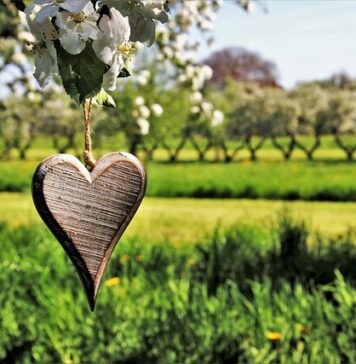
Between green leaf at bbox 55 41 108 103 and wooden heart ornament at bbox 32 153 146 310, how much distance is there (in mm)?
148

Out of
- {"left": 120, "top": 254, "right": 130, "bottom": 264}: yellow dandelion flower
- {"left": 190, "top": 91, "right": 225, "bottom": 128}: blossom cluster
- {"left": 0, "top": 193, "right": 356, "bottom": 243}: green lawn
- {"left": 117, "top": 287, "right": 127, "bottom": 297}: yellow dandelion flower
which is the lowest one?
{"left": 0, "top": 193, "right": 356, "bottom": 243}: green lawn

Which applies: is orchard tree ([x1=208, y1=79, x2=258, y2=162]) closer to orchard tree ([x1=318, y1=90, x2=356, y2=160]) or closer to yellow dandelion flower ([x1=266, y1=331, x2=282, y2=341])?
orchard tree ([x1=318, y1=90, x2=356, y2=160])

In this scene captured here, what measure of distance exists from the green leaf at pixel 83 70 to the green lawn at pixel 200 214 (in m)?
9.04

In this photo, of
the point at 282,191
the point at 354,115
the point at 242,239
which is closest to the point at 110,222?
the point at 242,239

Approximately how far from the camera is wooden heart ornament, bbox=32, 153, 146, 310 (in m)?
1.13

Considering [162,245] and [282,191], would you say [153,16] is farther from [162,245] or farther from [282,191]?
[282,191]

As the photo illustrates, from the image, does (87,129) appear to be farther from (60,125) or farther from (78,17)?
(60,125)

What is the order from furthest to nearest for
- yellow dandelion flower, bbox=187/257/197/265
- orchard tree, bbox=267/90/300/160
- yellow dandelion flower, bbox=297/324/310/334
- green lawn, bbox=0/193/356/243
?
orchard tree, bbox=267/90/300/160, green lawn, bbox=0/193/356/243, yellow dandelion flower, bbox=187/257/197/265, yellow dandelion flower, bbox=297/324/310/334

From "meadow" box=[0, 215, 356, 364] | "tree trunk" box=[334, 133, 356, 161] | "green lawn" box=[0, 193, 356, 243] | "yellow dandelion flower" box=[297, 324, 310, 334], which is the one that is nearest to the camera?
"meadow" box=[0, 215, 356, 364]

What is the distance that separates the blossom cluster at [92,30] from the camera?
0.98 meters

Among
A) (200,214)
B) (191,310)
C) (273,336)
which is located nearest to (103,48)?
(273,336)

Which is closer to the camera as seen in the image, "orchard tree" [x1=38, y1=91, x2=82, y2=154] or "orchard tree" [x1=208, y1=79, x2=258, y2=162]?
"orchard tree" [x1=38, y1=91, x2=82, y2=154]

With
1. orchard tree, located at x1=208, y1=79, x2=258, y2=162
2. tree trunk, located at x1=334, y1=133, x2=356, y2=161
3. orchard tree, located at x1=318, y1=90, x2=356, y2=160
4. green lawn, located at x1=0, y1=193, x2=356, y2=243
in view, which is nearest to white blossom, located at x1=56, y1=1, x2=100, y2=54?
green lawn, located at x1=0, y1=193, x2=356, y2=243

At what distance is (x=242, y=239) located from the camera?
6.26 meters
